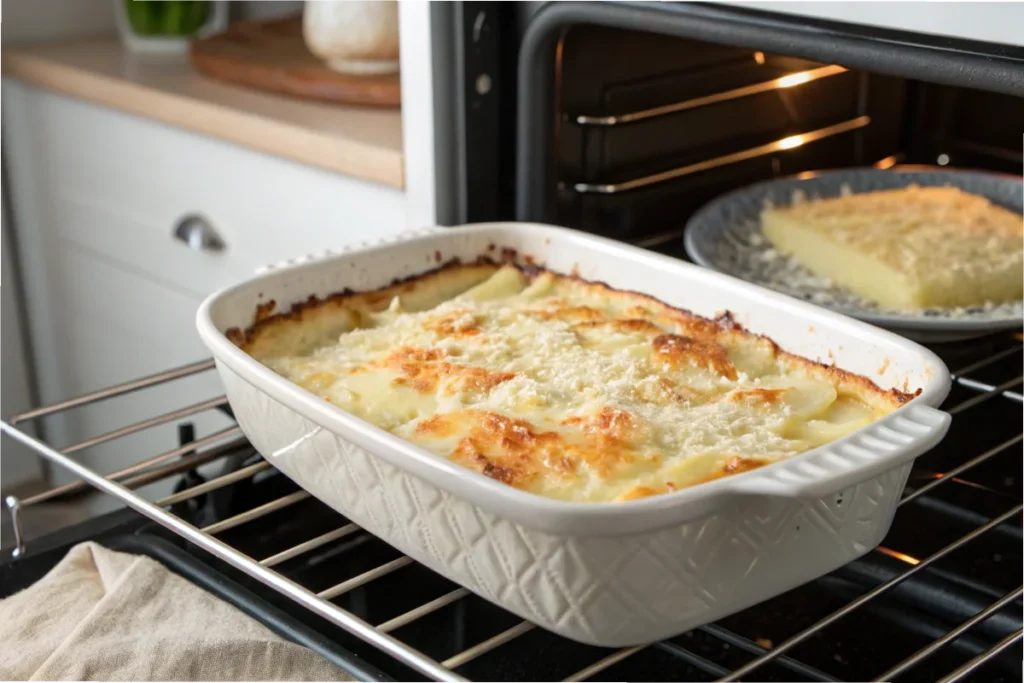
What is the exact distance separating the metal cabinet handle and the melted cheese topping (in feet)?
1.94

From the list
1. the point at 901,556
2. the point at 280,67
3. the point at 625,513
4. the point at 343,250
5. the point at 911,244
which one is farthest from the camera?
the point at 280,67

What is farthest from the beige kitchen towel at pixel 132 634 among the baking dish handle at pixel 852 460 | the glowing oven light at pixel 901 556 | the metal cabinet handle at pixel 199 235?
the metal cabinet handle at pixel 199 235

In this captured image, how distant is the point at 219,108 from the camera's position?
1.31m

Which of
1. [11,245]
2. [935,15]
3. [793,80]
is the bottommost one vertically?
[11,245]

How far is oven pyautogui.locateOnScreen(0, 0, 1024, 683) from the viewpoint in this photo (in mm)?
693

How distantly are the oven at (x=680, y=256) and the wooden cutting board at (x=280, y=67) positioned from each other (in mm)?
350

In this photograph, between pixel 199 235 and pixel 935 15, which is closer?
pixel 935 15

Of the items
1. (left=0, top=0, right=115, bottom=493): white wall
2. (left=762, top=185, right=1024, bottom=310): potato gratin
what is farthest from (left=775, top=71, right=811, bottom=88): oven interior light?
(left=0, top=0, right=115, bottom=493): white wall

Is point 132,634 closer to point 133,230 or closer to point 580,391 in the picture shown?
point 580,391

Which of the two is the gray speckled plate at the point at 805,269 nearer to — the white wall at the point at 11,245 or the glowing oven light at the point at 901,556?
the glowing oven light at the point at 901,556

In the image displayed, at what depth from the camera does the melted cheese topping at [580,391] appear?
0.63 m

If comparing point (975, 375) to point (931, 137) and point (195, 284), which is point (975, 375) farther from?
point (195, 284)

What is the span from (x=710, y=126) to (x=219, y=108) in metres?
0.56

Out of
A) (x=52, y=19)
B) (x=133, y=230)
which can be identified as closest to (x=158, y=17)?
(x=52, y=19)
